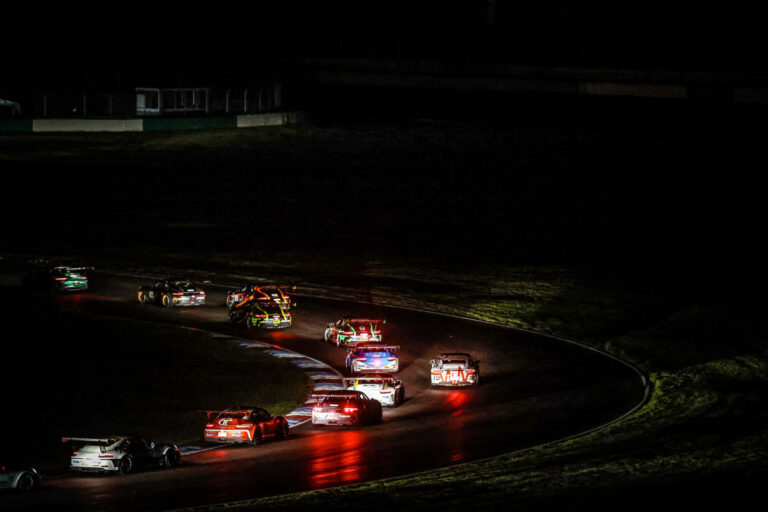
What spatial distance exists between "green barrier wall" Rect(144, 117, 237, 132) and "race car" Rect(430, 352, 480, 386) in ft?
194

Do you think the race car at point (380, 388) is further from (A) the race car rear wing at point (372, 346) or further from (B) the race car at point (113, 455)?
(B) the race car at point (113, 455)

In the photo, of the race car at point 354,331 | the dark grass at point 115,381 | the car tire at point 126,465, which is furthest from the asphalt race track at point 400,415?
the dark grass at point 115,381

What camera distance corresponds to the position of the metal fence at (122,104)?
9312cm

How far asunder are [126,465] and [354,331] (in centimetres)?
1837

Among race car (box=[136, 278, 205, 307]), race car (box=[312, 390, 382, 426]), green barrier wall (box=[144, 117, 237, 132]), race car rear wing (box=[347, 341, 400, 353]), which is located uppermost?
green barrier wall (box=[144, 117, 237, 132])

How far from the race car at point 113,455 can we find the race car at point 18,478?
5.85 ft

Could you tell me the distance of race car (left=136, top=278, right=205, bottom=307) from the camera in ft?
173

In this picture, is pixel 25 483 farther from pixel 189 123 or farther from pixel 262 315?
pixel 189 123

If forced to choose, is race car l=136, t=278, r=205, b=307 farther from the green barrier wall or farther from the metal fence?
the metal fence

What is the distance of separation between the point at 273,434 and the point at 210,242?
131ft

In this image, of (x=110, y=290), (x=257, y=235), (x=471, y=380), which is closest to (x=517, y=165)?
(x=257, y=235)


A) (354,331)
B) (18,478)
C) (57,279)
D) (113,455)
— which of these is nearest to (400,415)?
(354,331)

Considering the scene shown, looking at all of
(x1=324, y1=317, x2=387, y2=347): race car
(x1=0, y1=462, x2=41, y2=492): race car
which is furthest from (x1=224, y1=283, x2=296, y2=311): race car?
(x1=0, y1=462, x2=41, y2=492): race car

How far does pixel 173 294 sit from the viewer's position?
173 ft
